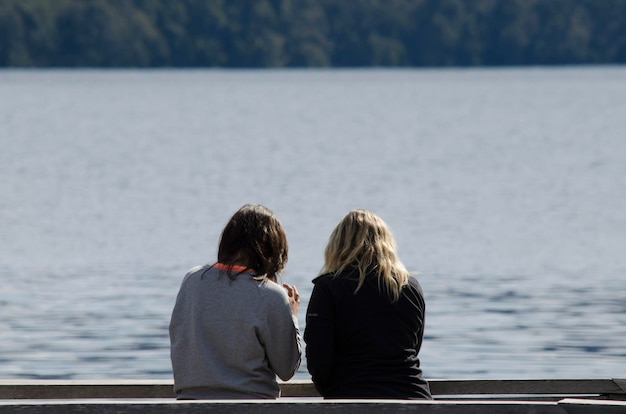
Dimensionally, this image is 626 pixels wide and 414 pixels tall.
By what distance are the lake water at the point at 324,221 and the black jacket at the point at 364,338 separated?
5.49 metres

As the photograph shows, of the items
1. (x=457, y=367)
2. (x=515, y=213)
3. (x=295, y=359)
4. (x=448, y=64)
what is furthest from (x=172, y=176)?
(x=448, y=64)

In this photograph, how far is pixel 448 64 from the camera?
5797 inches

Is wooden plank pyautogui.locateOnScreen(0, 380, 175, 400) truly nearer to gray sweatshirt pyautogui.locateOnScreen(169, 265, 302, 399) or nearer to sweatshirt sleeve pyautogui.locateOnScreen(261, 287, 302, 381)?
gray sweatshirt pyautogui.locateOnScreen(169, 265, 302, 399)

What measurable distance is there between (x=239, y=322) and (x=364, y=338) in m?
0.51

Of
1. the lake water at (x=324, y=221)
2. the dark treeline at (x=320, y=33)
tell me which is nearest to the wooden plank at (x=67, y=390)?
the lake water at (x=324, y=221)

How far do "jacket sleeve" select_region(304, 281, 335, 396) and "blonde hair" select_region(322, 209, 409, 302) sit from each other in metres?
0.11

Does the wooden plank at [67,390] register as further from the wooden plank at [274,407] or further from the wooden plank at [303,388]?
the wooden plank at [274,407]

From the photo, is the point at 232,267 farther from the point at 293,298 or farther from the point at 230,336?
the point at 293,298

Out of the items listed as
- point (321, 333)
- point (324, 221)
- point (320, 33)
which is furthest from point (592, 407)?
point (320, 33)

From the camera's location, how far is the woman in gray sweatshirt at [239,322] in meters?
5.44

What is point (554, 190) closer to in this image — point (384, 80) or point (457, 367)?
point (457, 367)

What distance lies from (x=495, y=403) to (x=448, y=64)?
14371 cm

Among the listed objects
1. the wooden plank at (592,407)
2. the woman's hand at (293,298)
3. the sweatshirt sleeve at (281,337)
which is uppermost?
the woman's hand at (293,298)

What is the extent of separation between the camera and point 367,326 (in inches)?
222
